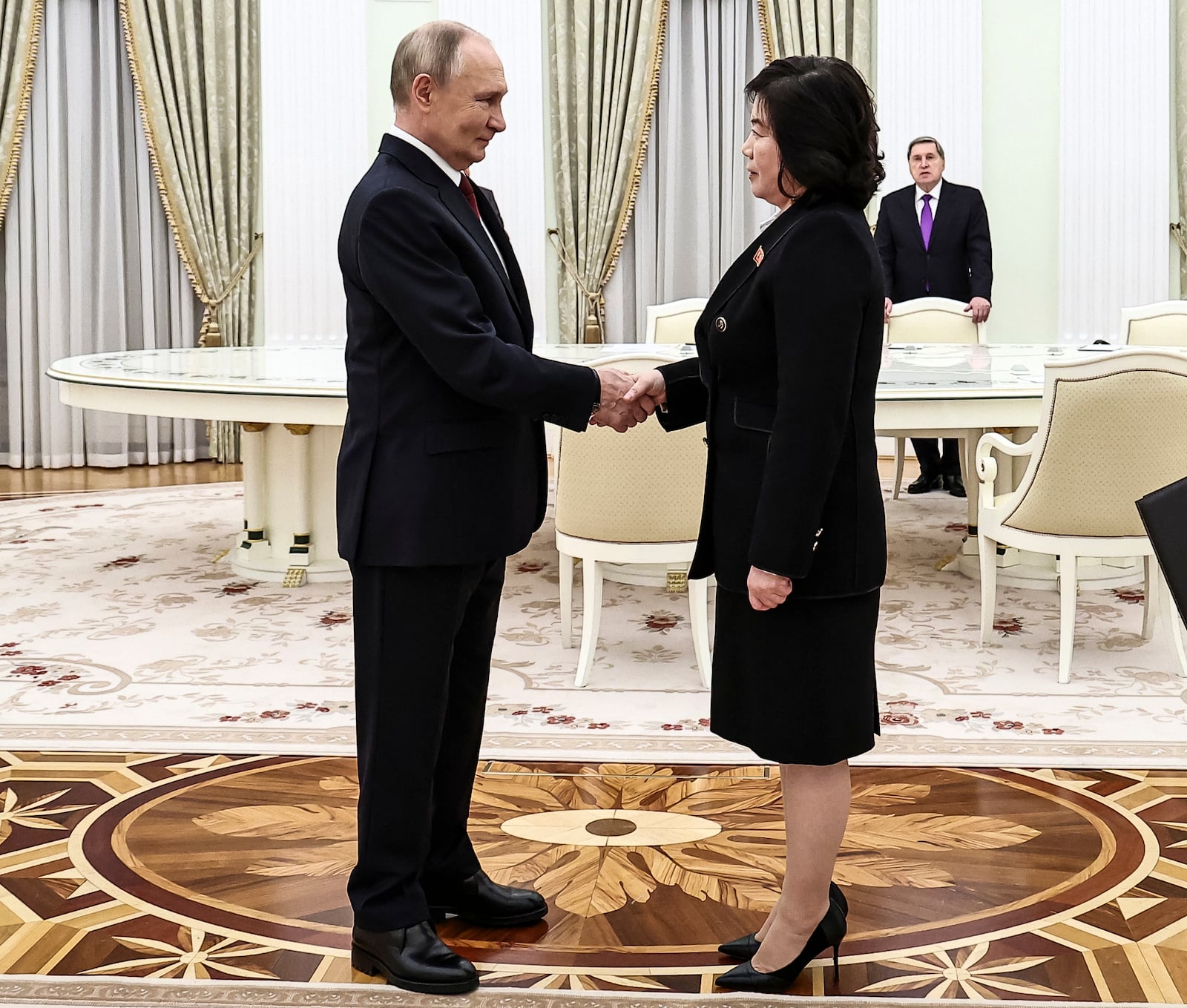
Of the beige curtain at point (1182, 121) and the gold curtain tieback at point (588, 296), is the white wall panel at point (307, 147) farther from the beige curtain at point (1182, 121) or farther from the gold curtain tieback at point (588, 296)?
the beige curtain at point (1182, 121)

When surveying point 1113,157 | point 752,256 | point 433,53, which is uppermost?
point 1113,157

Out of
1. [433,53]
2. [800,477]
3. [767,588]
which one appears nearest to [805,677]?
[767,588]

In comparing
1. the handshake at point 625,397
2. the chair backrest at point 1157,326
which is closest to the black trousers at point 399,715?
the handshake at point 625,397

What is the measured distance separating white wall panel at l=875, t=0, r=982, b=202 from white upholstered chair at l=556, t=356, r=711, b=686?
4.89 meters

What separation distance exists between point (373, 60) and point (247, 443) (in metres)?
3.98

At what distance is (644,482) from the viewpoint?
4.19m

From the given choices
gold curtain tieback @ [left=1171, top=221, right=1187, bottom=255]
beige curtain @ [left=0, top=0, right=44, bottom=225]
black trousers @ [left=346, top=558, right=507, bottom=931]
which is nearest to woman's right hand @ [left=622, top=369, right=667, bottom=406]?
black trousers @ [left=346, top=558, right=507, bottom=931]

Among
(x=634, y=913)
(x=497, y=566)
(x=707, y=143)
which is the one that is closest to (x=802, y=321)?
(x=497, y=566)

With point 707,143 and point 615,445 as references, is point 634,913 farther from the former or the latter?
point 707,143

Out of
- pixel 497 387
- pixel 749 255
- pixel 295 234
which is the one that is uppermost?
pixel 295 234

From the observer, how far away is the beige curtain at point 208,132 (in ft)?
27.7

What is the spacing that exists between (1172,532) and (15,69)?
856 centimetres

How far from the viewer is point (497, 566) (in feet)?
8.23

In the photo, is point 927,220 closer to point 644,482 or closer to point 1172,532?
point 644,482
